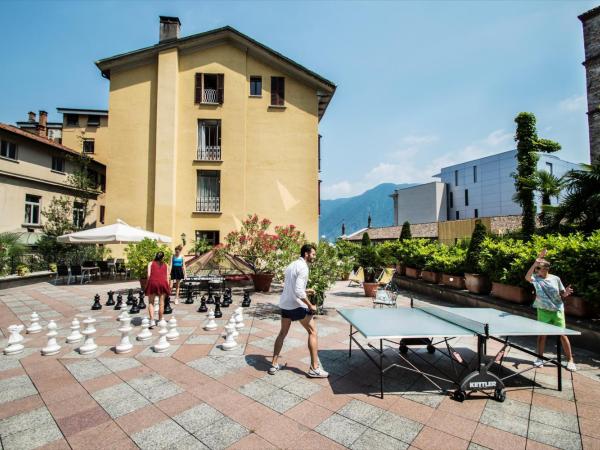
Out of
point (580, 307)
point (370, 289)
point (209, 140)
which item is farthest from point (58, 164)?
point (580, 307)

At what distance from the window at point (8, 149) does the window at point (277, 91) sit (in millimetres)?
16095

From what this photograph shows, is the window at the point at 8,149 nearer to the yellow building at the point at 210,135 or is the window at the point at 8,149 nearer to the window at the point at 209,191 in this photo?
the yellow building at the point at 210,135

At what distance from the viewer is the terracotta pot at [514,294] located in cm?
859

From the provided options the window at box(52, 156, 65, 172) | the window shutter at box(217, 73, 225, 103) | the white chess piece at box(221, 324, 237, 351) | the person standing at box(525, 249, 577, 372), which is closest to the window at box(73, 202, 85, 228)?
the window at box(52, 156, 65, 172)

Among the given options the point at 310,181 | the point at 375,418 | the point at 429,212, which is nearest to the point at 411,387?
the point at 375,418

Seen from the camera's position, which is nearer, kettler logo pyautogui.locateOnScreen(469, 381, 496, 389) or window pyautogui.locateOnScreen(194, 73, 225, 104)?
kettler logo pyautogui.locateOnScreen(469, 381, 496, 389)

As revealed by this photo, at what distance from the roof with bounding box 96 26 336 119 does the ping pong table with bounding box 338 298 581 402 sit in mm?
18592

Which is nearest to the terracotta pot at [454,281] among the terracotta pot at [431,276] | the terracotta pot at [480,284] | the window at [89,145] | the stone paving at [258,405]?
the terracotta pot at [431,276]

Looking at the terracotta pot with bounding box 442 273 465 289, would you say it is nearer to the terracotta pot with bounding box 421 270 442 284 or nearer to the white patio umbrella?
the terracotta pot with bounding box 421 270 442 284

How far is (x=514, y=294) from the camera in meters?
8.82

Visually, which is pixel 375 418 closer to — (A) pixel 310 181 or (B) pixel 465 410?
(B) pixel 465 410

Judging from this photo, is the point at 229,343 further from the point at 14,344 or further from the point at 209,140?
the point at 209,140

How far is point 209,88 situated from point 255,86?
3.08m

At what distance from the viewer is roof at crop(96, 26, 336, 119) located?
1973 centimetres
